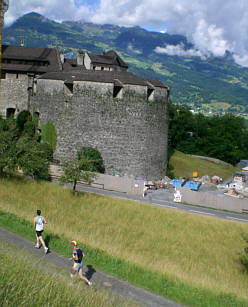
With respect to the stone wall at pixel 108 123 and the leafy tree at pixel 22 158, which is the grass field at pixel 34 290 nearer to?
the leafy tree at pixel 22 158

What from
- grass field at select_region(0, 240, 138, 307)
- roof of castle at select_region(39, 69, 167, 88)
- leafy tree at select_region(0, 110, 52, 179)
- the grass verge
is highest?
roof of castle at select_region(39, 69, 167, 88)

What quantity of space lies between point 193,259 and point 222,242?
3.33 m

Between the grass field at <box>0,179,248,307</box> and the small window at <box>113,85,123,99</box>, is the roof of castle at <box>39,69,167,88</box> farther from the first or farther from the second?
the grass field at <box>0,179,248,307</box>

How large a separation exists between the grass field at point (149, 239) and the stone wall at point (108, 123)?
22.1 feet

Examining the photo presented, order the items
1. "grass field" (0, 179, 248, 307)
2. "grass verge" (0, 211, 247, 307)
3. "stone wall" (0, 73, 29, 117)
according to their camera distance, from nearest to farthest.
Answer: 1. "grass verge" (0, 211, 247, 307)
2. "grass field" (0, 179, 248, 307)
3. "stone wall" (0, 73, 29, 117)

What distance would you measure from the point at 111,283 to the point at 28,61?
3214 cm

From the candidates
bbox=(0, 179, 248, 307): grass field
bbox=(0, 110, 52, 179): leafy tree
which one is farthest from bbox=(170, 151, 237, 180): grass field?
bbox=(0, 179, 248, 307): grass field

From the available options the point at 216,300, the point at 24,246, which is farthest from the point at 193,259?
the point at 24,246

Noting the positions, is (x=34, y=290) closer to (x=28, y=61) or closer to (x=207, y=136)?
(x=28, y=61)

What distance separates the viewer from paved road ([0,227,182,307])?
9.84 metres

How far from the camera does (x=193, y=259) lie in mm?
16719

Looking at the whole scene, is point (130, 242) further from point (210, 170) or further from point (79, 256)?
point (210, 170)

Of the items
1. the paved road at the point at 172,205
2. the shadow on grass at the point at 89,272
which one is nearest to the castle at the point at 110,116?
the paved road at the point at 172,205

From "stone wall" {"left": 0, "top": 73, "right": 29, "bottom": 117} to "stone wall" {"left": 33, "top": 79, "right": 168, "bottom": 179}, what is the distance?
7.12 meters
